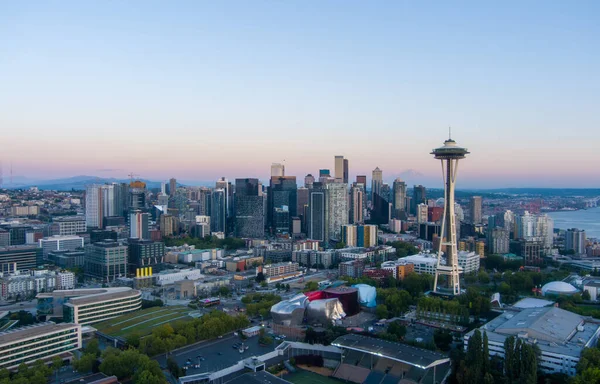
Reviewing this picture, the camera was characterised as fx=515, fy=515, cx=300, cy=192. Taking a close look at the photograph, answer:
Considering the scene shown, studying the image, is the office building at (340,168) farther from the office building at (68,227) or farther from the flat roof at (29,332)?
the flat roof at (29,332)

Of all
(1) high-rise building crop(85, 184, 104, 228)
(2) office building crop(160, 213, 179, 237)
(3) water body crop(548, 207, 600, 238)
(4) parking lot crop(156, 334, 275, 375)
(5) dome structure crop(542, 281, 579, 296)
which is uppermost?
(1) high-rise building crop(85, 184, 104, 228)

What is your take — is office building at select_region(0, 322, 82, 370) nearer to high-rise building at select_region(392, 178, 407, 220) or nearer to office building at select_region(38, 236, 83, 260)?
office building at select_region(38, 236, 83, 260)

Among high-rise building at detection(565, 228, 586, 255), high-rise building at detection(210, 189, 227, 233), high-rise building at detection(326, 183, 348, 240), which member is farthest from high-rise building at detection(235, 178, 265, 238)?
high-rise building at detection(565, 228, 586, 255)

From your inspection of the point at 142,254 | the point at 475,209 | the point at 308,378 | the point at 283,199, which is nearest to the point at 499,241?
the point at 475,209

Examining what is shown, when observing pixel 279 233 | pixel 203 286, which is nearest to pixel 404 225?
pixel 279 233

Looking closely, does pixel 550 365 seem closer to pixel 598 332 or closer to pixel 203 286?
pixel 598 332

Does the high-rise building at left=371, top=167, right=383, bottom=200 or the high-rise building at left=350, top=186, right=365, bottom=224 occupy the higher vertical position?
the high-rise building at left=371, top=167, right=383, bottom=200
